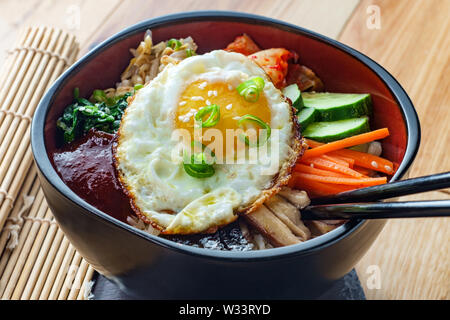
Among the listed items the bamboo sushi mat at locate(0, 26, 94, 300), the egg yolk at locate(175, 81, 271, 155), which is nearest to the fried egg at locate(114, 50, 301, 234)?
the egg yolk at locate(175, 81, 271, 155)

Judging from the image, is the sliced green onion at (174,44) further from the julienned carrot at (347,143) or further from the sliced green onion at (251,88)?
the julienned carrot at (347,143)

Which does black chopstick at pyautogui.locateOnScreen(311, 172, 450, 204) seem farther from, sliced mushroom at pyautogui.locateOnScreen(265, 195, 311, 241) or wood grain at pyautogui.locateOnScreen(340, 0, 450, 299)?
wood grain at pyautogui.locateOnScreen(340, 0, 450, 299)

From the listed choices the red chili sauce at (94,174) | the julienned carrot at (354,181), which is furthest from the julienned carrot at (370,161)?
the red chili sauce at (94,174)

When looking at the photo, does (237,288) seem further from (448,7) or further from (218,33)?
(448,7)

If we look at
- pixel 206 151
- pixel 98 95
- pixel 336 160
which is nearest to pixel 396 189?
pixel 336 160

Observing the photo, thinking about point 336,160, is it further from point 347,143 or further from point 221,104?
point 221,104
